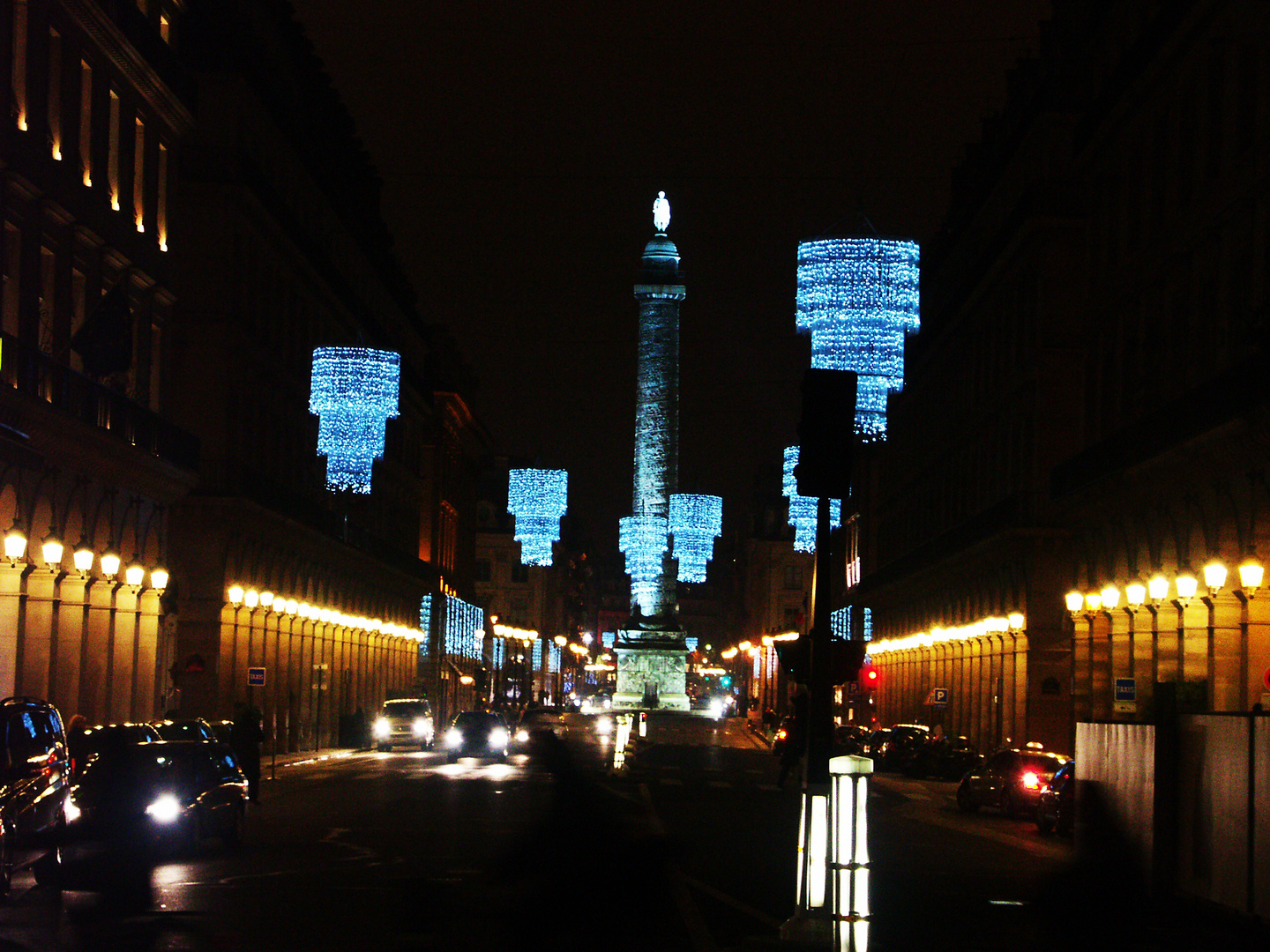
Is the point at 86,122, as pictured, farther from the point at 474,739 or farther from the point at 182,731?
the point at 474,739

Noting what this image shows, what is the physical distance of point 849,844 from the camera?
16.7 metres

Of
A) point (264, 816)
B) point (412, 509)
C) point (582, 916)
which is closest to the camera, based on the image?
point (582, 916)

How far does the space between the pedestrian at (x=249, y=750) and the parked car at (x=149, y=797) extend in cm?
981

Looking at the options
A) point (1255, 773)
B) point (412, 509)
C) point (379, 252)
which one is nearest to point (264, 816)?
point (1255, 773)

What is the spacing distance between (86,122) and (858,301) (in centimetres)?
1678

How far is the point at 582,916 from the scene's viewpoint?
64.2 feet

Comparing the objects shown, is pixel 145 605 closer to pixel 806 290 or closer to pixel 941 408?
pixel 806 290

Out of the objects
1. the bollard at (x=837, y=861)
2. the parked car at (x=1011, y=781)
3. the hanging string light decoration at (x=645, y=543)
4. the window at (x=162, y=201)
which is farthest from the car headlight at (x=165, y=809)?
the hanging string light decoration at (x=645, y=543)

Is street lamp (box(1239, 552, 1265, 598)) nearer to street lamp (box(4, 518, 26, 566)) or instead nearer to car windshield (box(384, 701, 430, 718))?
street lamp (box(4, 518, 26, 566))

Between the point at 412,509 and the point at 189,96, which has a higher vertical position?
the point at 189,96

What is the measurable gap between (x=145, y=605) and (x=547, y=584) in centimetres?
14505

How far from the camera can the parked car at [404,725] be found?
74.2 meters

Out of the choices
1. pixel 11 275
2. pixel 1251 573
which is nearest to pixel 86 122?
pixel 11 275

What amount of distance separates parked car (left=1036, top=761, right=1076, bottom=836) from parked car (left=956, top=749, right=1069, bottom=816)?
2.46m
